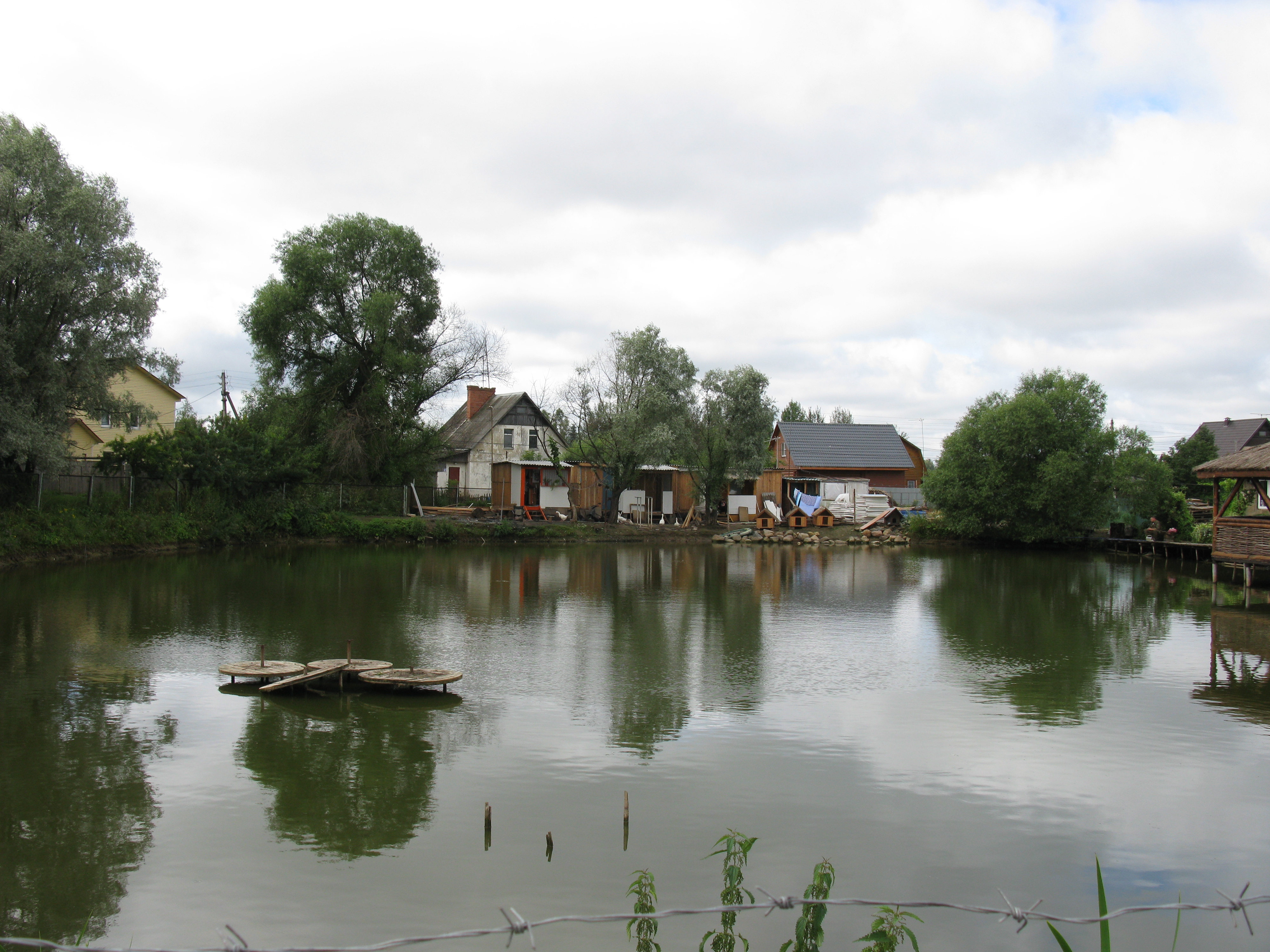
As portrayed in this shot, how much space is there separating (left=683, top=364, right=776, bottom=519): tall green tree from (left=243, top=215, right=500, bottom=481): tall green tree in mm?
11879

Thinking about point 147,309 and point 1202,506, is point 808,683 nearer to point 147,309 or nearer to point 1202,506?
point 147,309

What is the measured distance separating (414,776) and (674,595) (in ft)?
50.0

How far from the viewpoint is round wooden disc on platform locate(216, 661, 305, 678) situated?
40.1 feet

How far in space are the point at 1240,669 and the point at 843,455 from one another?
4272cm

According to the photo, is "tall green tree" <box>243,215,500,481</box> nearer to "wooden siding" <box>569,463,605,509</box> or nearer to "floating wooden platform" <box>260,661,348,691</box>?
"wooden siding" <box>569,463,605,509</box>

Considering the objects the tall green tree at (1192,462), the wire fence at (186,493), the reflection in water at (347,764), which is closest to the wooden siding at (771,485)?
the wire fence at (186,493)

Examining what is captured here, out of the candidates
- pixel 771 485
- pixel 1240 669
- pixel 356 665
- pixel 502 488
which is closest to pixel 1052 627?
pixel 1240 669

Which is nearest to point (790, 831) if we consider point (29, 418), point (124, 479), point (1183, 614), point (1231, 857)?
point (1231, 857)

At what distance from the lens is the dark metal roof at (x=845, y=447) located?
56.8 metres

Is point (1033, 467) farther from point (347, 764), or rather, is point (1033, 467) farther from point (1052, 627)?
point (347, 764)

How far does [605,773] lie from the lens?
30.5ft

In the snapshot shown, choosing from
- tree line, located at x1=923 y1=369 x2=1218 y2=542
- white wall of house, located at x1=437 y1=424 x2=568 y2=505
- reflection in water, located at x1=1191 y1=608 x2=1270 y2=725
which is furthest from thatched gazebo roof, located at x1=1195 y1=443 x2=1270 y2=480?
white wall of house, located at x1=437 y1=424 x2=568 y2=505

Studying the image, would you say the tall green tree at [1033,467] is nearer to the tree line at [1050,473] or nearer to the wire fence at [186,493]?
the tree line at [1050,473]

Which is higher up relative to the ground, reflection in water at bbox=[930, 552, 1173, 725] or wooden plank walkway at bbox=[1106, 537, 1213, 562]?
wooden plank walkway at bbox=[1106, 537, 1213, 562]
